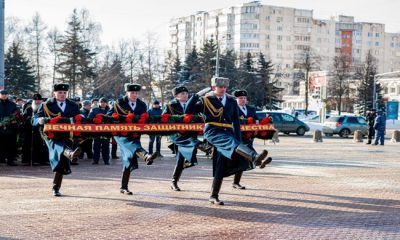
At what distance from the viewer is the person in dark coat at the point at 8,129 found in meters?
16.1

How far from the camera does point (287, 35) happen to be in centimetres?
13162

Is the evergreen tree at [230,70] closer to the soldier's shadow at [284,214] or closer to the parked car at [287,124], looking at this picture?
the parked car at [287,124]

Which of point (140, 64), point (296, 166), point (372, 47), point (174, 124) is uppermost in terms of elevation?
point (372, 47)

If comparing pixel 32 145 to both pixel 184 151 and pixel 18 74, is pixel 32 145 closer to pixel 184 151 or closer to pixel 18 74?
pixel 184 151

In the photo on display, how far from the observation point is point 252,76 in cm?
7025

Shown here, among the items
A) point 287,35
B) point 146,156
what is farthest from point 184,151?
point 287,35

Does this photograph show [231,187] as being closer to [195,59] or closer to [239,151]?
[239,151]

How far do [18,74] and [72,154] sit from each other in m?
A: 51.6

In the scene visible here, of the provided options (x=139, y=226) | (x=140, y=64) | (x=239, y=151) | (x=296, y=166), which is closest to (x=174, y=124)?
(x=239, y=151)

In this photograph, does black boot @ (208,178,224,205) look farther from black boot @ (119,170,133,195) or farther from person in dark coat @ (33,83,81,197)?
person in dark coat @ (33,83,81,197)

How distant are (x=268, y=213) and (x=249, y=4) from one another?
11875 cm

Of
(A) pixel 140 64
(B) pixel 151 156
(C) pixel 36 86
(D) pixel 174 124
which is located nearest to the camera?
(B) pixel 151 156

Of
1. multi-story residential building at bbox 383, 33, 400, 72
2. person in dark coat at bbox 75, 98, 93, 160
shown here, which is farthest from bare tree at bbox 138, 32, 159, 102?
multi-story residential building at bbox 383, 33, 400, 72

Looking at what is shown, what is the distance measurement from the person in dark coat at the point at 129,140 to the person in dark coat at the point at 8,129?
6.06 m
